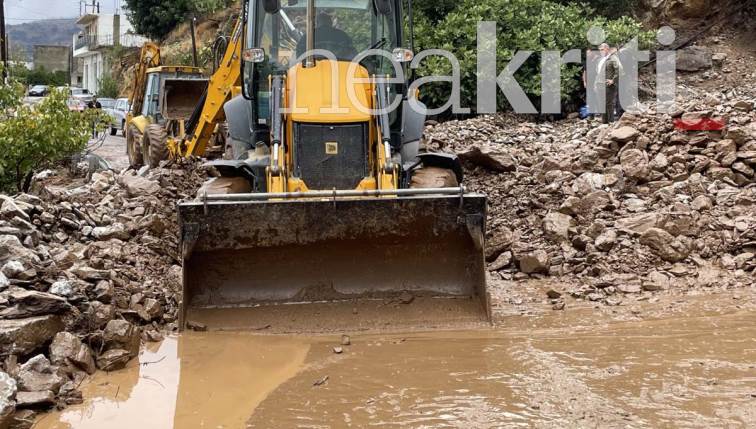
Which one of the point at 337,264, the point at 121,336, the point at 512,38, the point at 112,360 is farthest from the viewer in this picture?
the point at 512,38

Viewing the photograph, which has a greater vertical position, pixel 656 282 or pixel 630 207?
pixel 630 207

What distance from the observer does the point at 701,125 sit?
28.1ft

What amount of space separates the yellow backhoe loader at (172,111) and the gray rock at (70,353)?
5.12m

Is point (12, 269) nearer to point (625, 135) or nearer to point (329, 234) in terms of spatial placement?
point (329, 234)

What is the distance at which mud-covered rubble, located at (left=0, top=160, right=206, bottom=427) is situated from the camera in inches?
177

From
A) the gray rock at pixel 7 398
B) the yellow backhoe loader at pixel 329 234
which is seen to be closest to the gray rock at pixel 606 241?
the yellow backhoe loader at pixel 329 234

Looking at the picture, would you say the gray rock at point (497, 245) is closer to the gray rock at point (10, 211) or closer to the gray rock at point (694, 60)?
the gray rock at point (10, 211)

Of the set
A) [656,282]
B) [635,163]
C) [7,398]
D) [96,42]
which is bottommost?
[7,398]

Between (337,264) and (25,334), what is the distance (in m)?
2.14

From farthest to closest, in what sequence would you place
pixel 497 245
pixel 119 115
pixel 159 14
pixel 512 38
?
pixel 159 14 → pixel 119 115 → pixel 512 38 → pixel 497 245

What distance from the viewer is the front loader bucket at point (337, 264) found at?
5512 mm

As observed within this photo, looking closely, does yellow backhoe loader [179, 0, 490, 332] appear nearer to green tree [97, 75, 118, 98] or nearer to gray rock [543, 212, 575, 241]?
gray rock [543, 212, 575, 241]

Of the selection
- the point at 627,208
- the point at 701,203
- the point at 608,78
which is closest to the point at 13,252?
the point at 627,208

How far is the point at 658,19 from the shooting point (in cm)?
1841
